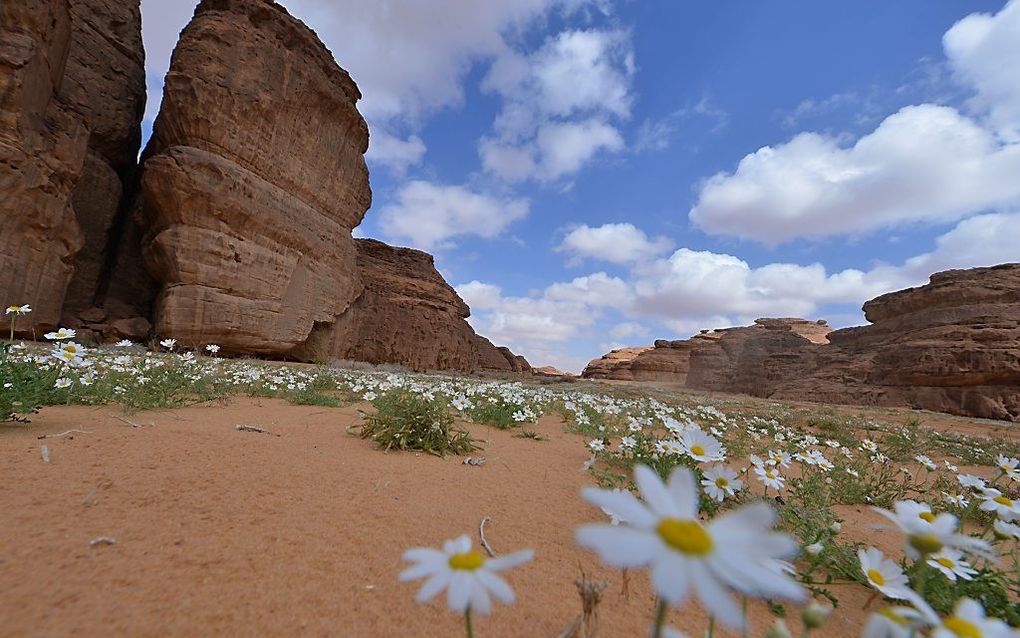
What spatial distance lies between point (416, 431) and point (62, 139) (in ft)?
54.1

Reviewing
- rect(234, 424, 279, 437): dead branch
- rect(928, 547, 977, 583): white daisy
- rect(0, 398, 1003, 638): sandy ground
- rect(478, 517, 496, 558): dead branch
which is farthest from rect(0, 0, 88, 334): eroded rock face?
rect(928, 547, 977, 583): white daisy

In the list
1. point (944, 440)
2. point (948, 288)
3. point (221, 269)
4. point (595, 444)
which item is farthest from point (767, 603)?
point (948, 288)

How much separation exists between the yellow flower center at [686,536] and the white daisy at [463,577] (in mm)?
210

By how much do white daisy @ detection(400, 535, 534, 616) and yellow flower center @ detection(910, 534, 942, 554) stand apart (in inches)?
31.0

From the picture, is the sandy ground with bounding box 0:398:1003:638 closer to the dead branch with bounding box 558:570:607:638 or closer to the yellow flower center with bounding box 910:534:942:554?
the dead branch with bounding box 558:570:607:638

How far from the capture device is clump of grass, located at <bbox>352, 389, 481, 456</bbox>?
3.40m

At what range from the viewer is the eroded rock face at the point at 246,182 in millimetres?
13820

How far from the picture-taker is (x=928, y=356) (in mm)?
21766

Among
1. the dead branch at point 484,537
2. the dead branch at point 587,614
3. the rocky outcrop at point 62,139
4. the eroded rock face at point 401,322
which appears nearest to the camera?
the dead branch at point 587,614

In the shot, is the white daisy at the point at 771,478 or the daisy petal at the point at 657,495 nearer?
the daisy petal at the point at 657,495

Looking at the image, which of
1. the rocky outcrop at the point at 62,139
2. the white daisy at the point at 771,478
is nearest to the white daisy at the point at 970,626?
the white daisy at the point at 771,478

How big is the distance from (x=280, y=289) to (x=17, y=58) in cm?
872

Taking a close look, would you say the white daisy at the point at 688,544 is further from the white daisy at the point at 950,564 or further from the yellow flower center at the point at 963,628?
the white daisy at the point at 950,564

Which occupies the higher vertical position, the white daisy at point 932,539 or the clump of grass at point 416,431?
the white daisy at point 932,539
